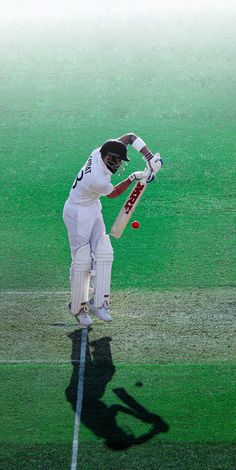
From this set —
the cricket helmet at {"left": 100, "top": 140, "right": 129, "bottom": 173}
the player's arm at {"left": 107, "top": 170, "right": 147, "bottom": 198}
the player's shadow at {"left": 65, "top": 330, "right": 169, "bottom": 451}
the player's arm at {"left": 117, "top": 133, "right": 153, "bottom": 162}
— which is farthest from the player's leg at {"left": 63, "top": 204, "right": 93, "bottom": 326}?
the player's arm at {"left": 117, "top": 133, "right": 153, "bottom": 162}

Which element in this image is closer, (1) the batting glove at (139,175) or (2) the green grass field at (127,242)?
(2) the green grass field at (127,242)

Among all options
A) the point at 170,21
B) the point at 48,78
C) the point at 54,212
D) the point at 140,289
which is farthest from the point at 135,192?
the point at 170,21

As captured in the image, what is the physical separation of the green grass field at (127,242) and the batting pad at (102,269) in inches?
15.8

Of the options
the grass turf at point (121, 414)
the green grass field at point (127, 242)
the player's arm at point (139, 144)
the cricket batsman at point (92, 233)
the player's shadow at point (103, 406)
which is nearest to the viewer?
the grass turf at point (121, 414)

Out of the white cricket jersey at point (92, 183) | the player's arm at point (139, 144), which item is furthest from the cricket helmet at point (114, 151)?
the player's arm at point (139, 144)

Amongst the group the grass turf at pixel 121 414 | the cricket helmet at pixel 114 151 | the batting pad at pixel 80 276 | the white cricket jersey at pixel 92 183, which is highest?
the cricket helmet at pixel 114 151

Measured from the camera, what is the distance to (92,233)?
9.99 meters

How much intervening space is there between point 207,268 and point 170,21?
7364 mm

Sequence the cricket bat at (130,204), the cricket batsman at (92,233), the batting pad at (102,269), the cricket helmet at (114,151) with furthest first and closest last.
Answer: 1. the cricket bat at (130,204)
2. the batting pad at (102,269)
3. the cricket batsman at (92,233)
4. the cricket helmet at (114,151)

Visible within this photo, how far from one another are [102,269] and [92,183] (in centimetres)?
92

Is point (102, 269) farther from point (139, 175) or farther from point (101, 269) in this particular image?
point (139, 175)

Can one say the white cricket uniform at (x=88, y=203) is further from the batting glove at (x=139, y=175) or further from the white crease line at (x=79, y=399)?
the white crease line at (x=79, y=399)

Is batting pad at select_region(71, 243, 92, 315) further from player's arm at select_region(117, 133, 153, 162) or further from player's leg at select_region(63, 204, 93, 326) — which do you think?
player's arm at select_region(117, 133, 153, 162)

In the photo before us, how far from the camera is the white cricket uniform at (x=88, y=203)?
31.4 feet
